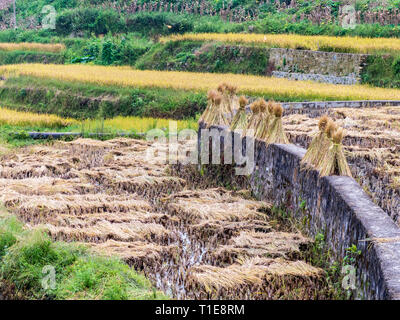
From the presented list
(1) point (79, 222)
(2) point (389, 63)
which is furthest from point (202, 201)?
(2) point (389, 63)

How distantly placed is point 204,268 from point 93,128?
7640 millimetres

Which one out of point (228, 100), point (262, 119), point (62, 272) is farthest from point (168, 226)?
point (228, 100)

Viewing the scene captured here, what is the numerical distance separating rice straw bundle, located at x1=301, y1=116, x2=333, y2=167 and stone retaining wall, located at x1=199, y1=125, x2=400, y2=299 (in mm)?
107

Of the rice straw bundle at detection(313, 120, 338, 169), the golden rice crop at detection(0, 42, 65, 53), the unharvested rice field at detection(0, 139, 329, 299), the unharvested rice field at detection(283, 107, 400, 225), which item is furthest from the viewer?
the golden rice crop at detection(0, 42, 65, 53)

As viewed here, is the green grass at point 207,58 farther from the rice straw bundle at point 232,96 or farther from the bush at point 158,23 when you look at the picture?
the rice straw bundle at point 232,96

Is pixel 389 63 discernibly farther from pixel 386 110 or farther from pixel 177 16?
pixel 177 16

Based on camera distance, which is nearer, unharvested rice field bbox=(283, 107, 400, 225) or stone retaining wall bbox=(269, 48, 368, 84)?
unharvested rice field bbox=(283, 107, 400, 225)

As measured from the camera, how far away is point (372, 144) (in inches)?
332

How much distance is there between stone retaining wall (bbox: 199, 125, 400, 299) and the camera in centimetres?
378

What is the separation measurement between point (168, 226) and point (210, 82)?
36.6ft

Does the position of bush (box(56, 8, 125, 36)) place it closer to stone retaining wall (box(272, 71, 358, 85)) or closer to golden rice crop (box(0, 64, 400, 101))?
golden rice crop (box(0, 64, 400, 101))

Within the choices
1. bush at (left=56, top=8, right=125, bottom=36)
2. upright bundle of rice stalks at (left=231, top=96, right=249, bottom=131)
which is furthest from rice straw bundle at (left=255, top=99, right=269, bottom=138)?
bush at (left=56, top=8, right=125, bottom=36)

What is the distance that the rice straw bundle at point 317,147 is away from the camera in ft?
18.9

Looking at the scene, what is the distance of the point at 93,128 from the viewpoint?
1228 centimetres
